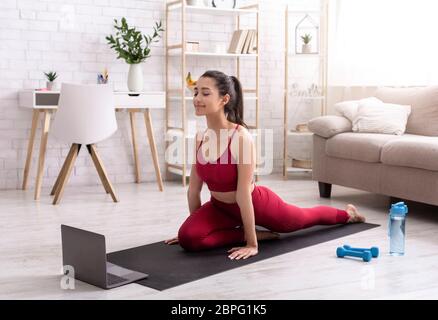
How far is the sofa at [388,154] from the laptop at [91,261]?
1.97m

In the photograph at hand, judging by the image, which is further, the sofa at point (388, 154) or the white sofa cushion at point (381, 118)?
the white sofa cushion at point (381, 118)

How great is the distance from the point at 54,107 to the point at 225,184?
2130mm

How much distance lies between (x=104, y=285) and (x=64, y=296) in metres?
0.16

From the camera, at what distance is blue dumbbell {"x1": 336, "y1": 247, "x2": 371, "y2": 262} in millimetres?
3127

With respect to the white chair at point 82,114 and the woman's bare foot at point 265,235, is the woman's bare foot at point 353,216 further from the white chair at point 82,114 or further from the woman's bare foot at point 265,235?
the white chair at point 82,114

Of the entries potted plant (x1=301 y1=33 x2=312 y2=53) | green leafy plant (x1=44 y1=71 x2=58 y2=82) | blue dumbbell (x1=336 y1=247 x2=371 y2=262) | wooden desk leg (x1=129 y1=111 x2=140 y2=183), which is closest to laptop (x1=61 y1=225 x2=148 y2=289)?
blue dumbbell (x1=336 y1=247 x2=371 y2=262)

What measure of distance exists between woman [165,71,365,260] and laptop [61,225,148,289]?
1.63 ft

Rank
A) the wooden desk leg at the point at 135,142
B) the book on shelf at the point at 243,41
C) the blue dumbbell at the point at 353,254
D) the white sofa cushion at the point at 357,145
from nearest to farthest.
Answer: the blue dumbbell at the point at 353,254 < the white sofa cushion at the point at 357,145 < the wooden desk leg at the point at 135,142 < the book on shelf at the point at 243,41

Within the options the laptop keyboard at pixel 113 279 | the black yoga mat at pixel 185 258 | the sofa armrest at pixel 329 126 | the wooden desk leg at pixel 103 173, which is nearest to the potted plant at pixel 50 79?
the wooden desk leg at pixel 103 173

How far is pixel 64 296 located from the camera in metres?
2.59

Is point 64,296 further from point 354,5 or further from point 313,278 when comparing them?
point 354,5

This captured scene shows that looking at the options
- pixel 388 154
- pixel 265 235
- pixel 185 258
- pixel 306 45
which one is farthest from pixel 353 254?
pixel 306 45

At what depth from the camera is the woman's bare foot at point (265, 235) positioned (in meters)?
3.47
